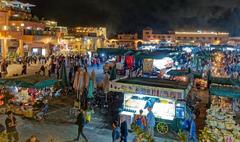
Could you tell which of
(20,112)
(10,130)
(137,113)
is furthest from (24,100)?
(137,113)

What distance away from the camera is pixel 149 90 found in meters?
12.6

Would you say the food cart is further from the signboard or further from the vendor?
the vendor

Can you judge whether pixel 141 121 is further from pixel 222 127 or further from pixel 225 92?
pixel 225 92

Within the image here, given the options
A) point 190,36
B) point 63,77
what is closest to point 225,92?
point 63,77

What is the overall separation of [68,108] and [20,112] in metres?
2.53

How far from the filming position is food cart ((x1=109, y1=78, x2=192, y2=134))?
12375 millimetres

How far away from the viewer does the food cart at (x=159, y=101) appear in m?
12.4

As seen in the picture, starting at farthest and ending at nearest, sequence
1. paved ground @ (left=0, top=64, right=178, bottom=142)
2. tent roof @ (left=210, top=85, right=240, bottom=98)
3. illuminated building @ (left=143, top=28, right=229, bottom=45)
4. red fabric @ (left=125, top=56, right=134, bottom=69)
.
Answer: illuminated building @ (left=143, top=28, right=229, bottom=45) → red fabric @ (left=125, top=56, right=134, bottom=69) → tent roof @ (left=210, top=85, right=240, bottom=98) → paved ground @ (left=0, top=64, right=178, bottom=142)

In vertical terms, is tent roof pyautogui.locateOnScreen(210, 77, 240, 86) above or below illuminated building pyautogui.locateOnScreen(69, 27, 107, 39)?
below

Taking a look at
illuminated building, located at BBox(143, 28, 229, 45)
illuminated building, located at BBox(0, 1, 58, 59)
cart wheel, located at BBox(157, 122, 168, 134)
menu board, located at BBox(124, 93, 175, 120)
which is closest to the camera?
cart wheel, located at BBox(157, 122, 168, 134)

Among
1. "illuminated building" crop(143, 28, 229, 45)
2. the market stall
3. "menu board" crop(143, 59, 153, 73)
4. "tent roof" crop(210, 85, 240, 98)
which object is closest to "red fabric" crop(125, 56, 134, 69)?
"menu board" crop(143, 59, 153, 73)

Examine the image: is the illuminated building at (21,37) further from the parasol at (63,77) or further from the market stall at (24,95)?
the market stall at (24,95)

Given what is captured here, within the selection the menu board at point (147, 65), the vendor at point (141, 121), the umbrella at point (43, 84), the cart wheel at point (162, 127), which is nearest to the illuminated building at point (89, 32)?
the menu board at point (147, 65)

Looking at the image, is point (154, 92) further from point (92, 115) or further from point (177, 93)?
point (92, 115)
